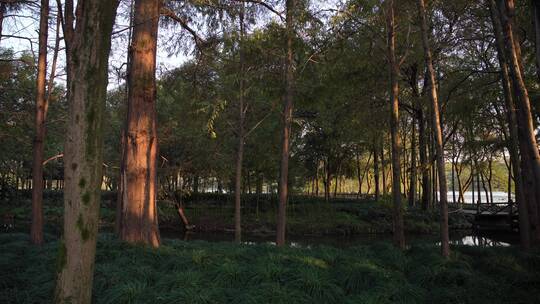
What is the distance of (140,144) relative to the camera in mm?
8070

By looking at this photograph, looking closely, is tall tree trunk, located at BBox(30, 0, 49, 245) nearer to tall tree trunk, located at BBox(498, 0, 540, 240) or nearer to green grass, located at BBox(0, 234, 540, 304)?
green grass, located at BBox(0, 234, 540, 304)

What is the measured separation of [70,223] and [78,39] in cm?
191

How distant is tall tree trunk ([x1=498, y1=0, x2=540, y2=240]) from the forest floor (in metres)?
15.2

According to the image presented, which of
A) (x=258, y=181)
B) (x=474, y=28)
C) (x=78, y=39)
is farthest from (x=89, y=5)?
(x=258, y=181)

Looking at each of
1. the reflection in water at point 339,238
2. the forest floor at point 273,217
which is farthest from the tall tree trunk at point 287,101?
the forest floor at point 273,217

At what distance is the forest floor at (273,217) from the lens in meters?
25.4

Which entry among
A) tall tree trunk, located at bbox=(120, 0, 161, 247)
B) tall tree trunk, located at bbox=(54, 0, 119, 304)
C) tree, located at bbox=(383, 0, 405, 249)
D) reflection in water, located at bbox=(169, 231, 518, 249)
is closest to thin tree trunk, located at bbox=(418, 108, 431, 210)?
reflection in water, located at bbox=(169, 231, 518, 249)

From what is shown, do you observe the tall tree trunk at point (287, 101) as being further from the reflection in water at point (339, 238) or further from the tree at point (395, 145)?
the reflection in water at point (339, 238)

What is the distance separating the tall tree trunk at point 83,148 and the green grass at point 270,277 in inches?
49.6

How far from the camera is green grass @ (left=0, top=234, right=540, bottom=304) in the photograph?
5.48m

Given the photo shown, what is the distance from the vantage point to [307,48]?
11719mm

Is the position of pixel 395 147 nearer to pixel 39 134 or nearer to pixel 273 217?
pixel 39 134

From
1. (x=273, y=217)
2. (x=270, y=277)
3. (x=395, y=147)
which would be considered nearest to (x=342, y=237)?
(x=273, y=217)

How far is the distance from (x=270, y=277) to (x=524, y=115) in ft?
24.9
